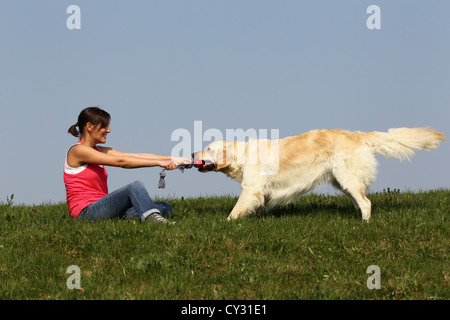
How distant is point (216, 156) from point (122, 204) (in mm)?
1644

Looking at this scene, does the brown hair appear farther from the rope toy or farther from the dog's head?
the dog's head

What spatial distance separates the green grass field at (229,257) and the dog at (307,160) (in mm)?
550

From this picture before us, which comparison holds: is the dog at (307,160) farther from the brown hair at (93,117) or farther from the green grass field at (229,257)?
the brown hair at (93,117)

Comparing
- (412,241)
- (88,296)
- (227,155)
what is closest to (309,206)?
(227,155)

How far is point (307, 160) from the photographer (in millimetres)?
7484

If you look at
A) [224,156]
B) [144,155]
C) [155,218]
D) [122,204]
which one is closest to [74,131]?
[144,155]

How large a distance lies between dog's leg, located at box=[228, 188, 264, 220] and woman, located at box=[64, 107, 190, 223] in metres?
1.09

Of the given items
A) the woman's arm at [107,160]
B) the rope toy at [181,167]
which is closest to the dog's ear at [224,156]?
the rope toy at [181,167]

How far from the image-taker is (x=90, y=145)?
6.78m

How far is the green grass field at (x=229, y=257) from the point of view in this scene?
451 cm

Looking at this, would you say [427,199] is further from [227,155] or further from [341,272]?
[341,272]

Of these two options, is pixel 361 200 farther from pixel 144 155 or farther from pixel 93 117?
pixel 93 117

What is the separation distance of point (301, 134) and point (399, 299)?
148 inches

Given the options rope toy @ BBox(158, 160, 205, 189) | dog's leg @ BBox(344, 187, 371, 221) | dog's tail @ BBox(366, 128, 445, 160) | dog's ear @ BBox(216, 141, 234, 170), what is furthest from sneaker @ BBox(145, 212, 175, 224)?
dog's tail @ BBox(366, 128, 445, 160)
